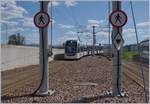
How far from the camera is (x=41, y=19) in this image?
12.7 m

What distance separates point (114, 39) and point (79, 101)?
2.59m

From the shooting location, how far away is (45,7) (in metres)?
13.0

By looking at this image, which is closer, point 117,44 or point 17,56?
point 117,44

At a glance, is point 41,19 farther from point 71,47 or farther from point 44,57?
point 71,47

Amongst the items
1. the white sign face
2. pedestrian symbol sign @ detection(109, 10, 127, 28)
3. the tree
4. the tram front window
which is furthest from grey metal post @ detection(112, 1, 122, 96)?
the tram front window

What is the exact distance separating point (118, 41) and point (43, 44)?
2.57 m

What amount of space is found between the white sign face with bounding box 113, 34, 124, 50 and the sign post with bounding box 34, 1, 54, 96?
231cm

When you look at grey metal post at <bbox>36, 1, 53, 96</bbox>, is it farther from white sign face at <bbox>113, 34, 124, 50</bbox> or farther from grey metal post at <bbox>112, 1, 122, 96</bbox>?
white sign face at <bbox>113, 34, 124, 50</bbox>

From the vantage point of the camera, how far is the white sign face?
12586mm

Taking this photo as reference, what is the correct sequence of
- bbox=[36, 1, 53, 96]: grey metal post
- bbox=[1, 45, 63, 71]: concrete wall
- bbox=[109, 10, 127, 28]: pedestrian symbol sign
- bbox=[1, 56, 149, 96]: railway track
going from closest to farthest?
bbox=[109, 10, 127, 28]: pedestrian symbol sign < bbox=[36, 1, 53, 96]: grey metal post < bbox=[1, 56, 149, 96]: railway track < bbox=[1, 45, 63, 71]: concrete wall

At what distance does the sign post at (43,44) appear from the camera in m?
12.6

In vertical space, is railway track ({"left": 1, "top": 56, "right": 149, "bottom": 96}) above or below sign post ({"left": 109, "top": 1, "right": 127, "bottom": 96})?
below

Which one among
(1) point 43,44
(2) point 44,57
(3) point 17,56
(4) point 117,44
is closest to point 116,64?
(4) point 117,44

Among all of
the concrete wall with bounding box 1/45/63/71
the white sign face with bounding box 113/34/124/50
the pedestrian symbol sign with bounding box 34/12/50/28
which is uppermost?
the pedestrian symbol sign with bounding box 34/12/50/28
